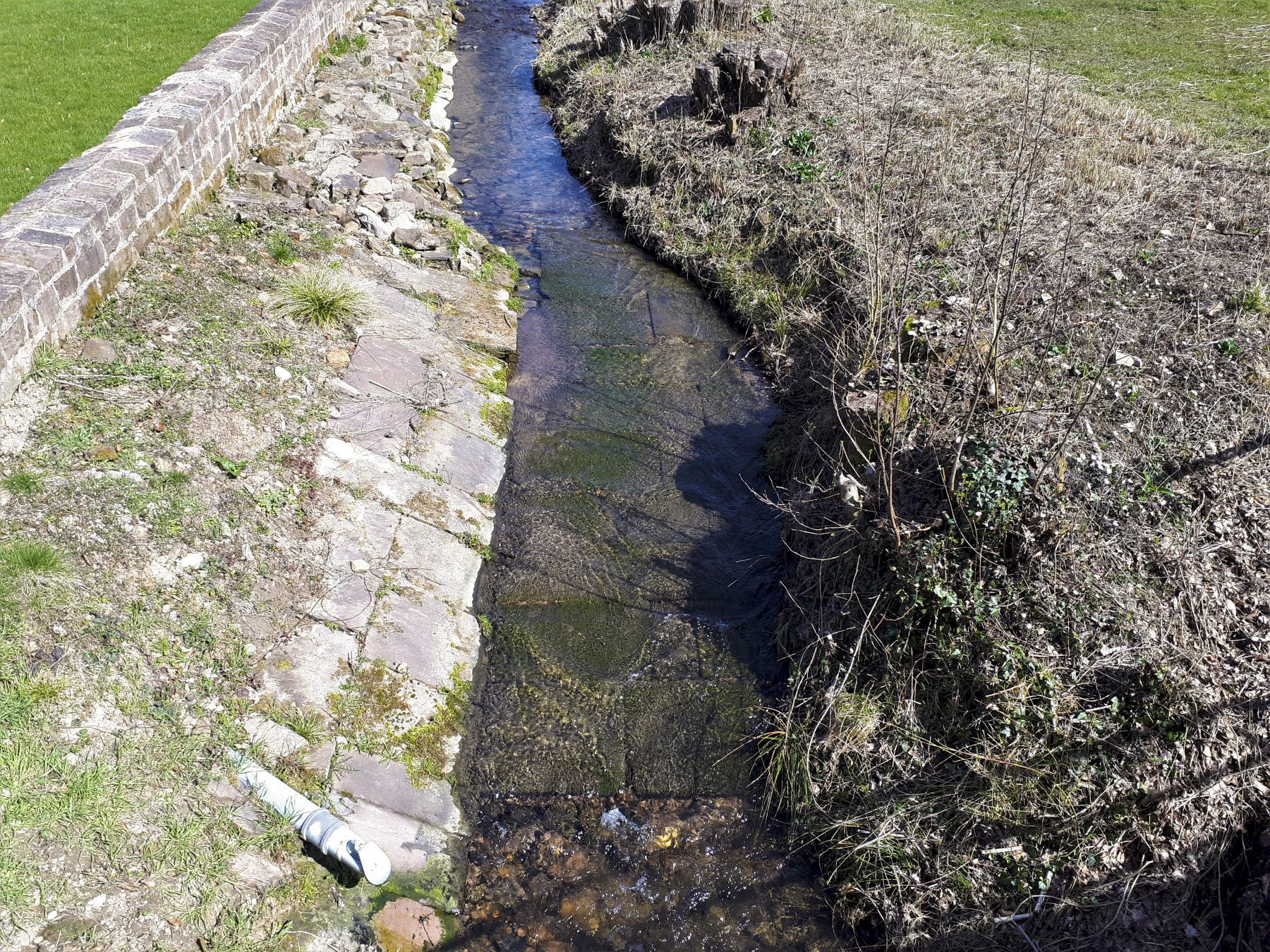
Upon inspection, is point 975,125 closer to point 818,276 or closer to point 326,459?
point 818,276

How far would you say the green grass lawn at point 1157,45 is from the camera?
10656 mm

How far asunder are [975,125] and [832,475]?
5.96m

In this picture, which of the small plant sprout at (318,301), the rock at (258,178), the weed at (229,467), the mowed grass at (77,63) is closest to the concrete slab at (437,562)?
the weed at (229,467)

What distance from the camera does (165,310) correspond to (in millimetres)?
5934

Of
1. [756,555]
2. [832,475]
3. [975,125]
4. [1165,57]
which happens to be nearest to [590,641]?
[756,555]

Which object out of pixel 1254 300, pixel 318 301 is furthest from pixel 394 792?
pixel 1254 300

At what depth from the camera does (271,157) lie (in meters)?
8.62

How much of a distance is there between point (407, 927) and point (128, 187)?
484 centimetres

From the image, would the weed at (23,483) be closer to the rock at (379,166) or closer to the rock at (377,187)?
the rock at (377,187)

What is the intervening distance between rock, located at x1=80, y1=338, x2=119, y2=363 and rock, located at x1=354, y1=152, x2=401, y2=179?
14.4ft

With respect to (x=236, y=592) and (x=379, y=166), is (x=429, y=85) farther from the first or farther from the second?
(x=236, y=592)

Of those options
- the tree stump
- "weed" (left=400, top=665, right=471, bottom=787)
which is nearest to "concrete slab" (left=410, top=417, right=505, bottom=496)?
"weed" (left=400, top=665, right=471, bottom=787)

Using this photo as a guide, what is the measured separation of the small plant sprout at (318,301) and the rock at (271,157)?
7.18 feet

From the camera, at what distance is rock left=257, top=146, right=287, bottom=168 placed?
28.2ft
